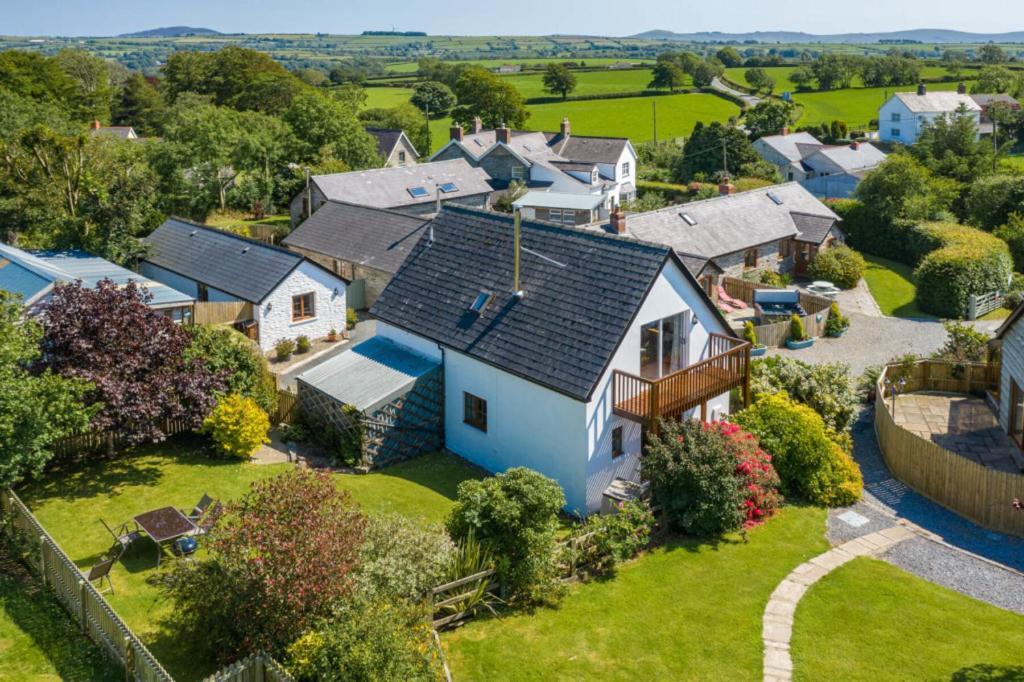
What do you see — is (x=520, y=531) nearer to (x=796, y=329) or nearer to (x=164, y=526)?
(x=164, y=526)

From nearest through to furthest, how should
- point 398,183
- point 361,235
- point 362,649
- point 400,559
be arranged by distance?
point 362,649 → point 400,559 → point 361,235 → point 398,183

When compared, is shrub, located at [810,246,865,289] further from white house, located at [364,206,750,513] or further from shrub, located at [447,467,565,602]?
shrub, located at [447,467,565,602]

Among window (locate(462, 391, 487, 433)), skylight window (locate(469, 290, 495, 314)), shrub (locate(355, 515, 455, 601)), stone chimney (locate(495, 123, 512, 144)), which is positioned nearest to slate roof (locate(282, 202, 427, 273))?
skylight window (locate(469, 290, 495, 314))

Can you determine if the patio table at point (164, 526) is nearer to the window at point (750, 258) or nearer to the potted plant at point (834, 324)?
the potted plant at point (834, 324)

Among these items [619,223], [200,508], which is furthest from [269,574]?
[619,223]

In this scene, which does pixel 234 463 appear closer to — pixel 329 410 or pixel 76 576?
pixel 329 410

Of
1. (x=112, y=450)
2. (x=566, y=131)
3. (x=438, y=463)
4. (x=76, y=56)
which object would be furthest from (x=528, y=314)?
(x=76, y=56)

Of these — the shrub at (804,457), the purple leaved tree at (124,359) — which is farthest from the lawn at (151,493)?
the shrub at (804,457)
